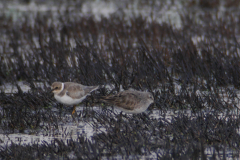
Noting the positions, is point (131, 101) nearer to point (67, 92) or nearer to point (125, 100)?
point (125, 100)

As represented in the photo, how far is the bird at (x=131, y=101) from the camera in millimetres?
4648

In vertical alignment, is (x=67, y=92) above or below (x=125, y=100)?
above

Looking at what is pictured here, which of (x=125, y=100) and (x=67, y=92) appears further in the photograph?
(x=67, y=92)

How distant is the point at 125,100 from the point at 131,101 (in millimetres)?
93

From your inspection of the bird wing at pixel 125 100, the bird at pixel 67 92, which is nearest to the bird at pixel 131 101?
the bird wing at pixel 125 100

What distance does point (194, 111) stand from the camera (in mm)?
4977

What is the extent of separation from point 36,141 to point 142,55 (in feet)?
11.3

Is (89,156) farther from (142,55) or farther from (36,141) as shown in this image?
(142,55)

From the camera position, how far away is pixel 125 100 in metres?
4.71

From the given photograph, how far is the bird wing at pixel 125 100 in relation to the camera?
465 cm

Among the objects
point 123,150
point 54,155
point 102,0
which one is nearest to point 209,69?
point 123,150

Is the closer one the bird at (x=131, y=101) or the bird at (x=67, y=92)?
the bird at (x=131, y=101)

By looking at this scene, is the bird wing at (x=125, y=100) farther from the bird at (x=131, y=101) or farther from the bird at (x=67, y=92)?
the bird at (x=67, y=92)

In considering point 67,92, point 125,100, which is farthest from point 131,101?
point 67,92
